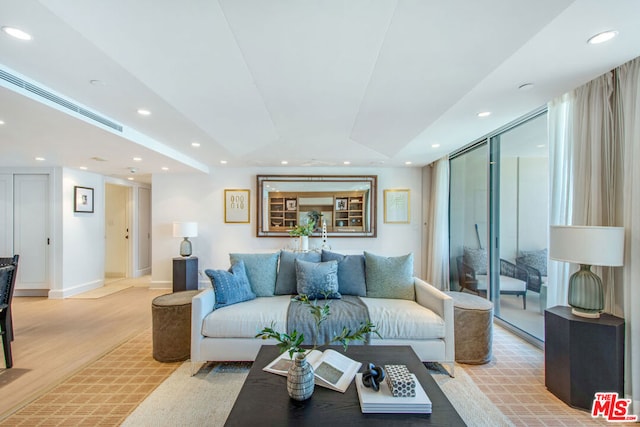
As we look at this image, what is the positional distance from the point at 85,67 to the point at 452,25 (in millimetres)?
2299

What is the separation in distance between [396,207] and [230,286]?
3819mm

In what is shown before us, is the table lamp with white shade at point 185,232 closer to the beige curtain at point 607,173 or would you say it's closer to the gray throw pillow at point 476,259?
the gray throw pillow at point 476,259

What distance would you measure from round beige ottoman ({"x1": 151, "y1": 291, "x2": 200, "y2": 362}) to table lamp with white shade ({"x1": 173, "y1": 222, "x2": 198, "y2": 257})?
8.18 ft

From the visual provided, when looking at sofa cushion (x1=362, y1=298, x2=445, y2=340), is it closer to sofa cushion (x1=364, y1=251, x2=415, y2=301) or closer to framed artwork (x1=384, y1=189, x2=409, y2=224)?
sofa cushion (x1=364, y1=251, x2=415, y2=301)

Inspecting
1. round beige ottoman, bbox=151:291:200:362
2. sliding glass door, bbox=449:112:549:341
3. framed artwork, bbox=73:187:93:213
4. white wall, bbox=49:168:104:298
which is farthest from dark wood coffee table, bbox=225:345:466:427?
framed artwork, bbox=73:187:93:213

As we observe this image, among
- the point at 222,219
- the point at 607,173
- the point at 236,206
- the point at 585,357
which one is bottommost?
the point at 585,357

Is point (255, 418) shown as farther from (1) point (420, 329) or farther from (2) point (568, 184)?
(2) point (568, 184)

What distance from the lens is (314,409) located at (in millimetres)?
1390

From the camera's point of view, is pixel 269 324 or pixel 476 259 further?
pixel 476 259

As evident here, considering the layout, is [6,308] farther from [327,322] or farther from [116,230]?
[116,230]

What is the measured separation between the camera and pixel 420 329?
243 centimetres

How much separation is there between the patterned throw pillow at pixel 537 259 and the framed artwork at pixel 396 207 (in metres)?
2.42

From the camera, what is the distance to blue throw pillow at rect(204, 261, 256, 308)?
8.80 ft

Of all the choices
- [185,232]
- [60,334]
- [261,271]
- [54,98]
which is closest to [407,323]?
[261,271]
